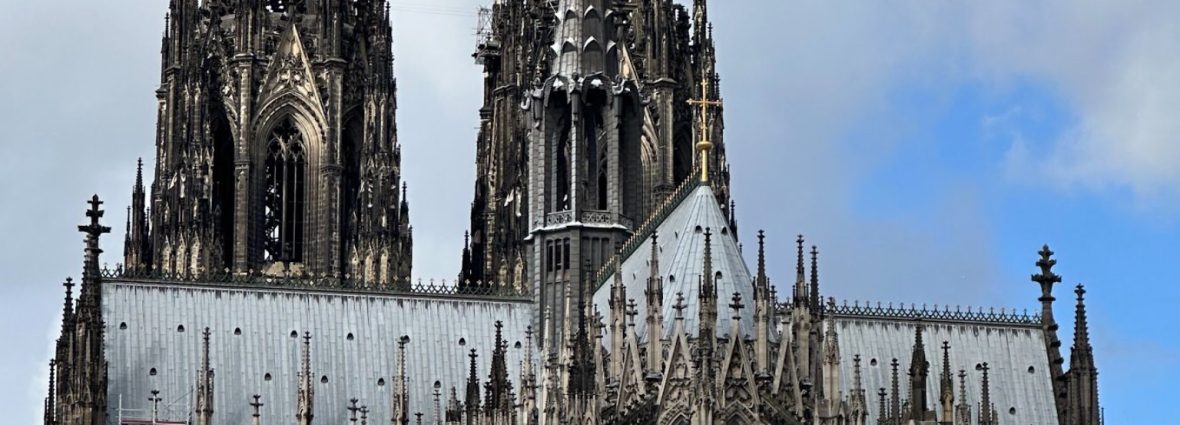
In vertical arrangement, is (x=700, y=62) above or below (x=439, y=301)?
above

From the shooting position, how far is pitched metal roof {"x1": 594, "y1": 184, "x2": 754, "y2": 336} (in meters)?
70.6

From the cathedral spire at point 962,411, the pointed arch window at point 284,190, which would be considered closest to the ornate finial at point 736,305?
the cathedral spire at point 962,411

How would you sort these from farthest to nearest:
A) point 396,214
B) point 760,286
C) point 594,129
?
1. point 396,214
2. point 594,129
3. point 760,286

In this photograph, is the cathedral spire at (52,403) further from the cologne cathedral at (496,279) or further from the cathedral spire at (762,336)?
the cathedral spire at (762,336)

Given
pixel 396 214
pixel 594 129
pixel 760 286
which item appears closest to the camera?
pixel 760 286

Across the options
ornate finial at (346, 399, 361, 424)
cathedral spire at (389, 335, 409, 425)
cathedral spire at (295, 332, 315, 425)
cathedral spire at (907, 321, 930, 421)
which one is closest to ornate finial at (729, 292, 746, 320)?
cathedral spire at (907, 321, 930, 421)

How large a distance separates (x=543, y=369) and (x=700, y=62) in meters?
30.2

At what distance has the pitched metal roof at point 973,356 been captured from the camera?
82.2 m

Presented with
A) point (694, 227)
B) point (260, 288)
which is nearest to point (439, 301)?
point (260, 288)

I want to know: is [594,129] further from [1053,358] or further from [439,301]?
[1053,358]

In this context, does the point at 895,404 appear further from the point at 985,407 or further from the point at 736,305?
the point at 736,305

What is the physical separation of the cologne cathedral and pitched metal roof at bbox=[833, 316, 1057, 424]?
0.20 feet

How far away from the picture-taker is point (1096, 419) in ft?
268

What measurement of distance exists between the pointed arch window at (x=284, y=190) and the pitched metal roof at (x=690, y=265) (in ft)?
72.5
